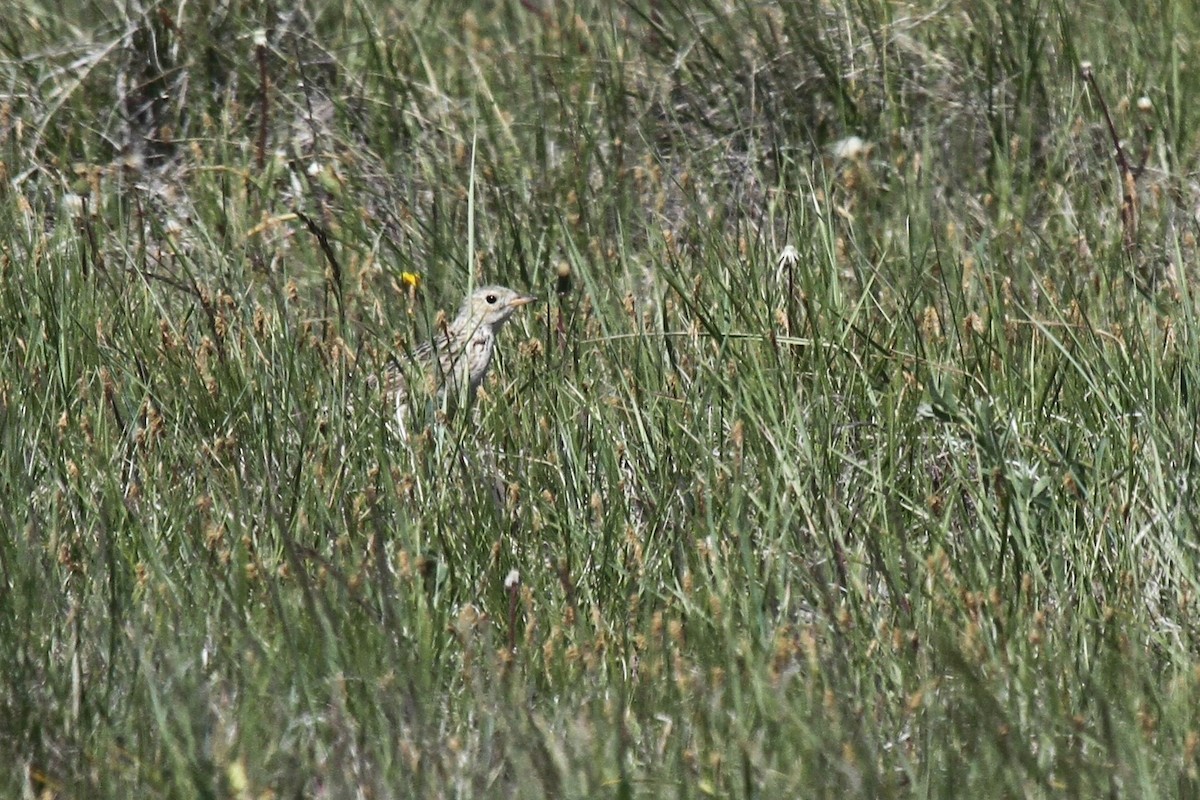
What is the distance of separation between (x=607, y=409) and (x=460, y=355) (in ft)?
1.53

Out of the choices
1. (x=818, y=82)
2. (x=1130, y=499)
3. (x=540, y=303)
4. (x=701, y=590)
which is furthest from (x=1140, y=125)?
(x=701, y=590)

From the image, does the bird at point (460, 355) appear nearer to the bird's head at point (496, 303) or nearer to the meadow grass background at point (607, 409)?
the bird's head at point (496, 303)

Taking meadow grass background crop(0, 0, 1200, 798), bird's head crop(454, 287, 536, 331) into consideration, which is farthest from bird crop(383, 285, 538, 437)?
meadow grass background crop(0, 0, 1200, 798)

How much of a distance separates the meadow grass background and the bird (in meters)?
0.10

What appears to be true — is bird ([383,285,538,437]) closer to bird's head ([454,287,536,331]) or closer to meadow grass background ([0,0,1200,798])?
bird's head ([454,287,536,331])

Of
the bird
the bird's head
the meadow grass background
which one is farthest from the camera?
the bird's head

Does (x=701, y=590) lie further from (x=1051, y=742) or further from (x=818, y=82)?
(x=818, y=82)

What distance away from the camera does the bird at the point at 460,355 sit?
15.3 ft

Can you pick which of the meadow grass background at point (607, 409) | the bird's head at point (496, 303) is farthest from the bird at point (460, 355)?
the meadow grass background at point (607, 409)

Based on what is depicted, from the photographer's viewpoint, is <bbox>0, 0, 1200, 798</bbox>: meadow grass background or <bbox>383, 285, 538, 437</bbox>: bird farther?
<bbox>383, 285, 538, 437</bbox>: bird

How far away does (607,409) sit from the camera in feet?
15.2

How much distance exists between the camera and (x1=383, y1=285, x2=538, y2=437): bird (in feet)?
15.3

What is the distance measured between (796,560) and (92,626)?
4.36ft

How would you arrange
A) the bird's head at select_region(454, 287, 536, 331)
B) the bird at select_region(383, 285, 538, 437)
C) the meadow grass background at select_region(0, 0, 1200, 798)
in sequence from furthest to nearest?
→ the bird's head at select_region(454, 287, 536, 331)
the bird at select_region(383, 285, 538, 437)
the meadow grass background at select_region(0, 0, 1200, 798)
